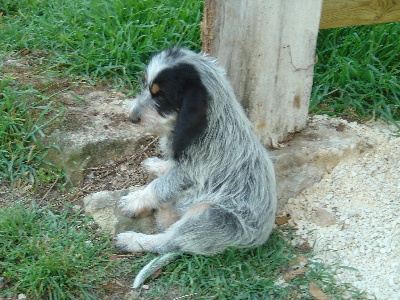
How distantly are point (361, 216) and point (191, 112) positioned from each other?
1.66 m

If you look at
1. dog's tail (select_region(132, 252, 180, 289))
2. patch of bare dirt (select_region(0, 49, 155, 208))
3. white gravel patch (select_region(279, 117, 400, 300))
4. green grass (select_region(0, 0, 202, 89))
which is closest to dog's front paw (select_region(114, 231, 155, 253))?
dog's tail (select_region(132, 252, 180, 289))

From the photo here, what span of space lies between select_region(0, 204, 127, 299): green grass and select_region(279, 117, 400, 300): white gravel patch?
156 centimetres

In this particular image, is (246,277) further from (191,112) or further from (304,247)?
(191,112)

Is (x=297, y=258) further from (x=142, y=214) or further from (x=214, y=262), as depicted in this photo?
(x=142, y=214)

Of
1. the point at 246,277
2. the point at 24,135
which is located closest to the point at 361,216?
the point at 246,277

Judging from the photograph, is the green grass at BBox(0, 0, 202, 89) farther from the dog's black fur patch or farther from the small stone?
the small stone

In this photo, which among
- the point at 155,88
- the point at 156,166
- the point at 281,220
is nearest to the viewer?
the point at 155,88

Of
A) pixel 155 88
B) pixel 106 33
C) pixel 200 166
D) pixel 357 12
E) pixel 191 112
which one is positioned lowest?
pixel 200 166

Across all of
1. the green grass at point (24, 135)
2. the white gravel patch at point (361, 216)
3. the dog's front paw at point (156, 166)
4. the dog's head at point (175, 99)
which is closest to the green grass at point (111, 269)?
the white gravel patch at point (361, 216)

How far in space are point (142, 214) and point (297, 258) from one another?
123cm

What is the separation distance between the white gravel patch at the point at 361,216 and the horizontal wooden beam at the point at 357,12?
3.13 feet

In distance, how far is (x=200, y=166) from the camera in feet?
14.9

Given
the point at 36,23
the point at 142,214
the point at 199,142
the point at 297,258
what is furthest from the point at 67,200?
the point at 36,23

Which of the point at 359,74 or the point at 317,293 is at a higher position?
the point at 359,74
